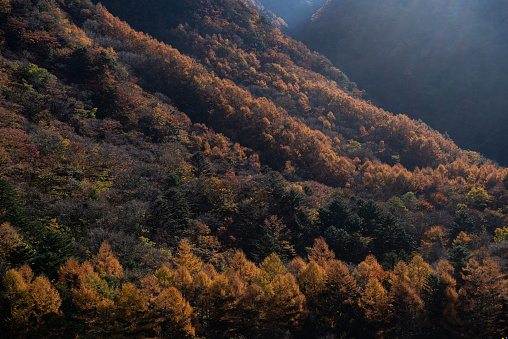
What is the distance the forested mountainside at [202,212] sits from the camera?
2631 cm

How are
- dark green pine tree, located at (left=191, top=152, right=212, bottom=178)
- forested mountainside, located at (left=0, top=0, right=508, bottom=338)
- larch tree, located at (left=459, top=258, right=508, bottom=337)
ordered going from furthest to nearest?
dark green pine tree, located at (left=191, top=152, right=212, bottom=178), larch tree, located at (left=459, top=258, right=508, bottom=337), forested mountainside, located at (left=0, top=0, right=508, bottom=338)

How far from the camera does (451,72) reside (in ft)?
568

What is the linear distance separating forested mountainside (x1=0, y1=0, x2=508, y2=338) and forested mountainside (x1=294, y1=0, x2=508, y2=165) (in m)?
51.5

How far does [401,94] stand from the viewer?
571 feet

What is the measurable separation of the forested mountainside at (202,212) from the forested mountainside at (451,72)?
51.5 metres

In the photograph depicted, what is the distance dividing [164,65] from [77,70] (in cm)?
3294

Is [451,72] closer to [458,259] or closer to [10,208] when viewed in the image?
[458,259]

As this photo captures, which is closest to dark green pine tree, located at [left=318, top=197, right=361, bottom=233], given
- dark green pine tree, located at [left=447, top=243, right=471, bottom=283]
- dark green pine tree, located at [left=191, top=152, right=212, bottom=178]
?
dark green pine tree, located at [left=447, top=243, right=471, bottom=283]

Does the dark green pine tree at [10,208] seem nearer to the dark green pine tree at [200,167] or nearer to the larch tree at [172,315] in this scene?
the larch tree at [172,315]

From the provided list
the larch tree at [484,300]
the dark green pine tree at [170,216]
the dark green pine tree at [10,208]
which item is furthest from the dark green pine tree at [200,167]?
the larch tree at [484,300]

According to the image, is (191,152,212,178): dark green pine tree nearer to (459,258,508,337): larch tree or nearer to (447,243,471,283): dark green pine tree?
(447,243,471,283): dark green pine tree

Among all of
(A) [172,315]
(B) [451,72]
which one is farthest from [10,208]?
(B) [451,72]

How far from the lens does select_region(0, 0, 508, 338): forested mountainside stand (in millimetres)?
26312

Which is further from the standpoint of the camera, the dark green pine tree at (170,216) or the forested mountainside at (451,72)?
the forested mountainside at (451,72)
